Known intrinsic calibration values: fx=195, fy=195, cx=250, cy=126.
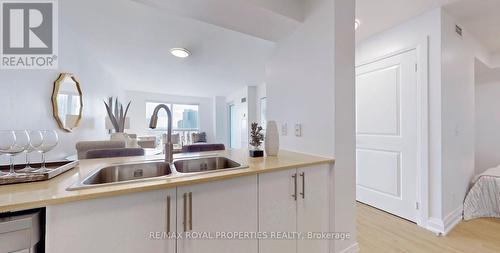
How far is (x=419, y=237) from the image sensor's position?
73.3 inches

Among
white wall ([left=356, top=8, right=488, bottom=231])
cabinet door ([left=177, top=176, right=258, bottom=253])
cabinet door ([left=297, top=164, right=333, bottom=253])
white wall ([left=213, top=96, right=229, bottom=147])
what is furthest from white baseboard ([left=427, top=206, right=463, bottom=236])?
white wall ([left=213, top=96, right=229, bottom=147])

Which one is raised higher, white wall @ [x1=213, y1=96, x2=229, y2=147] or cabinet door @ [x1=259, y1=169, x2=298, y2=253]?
white wall @ [x1=213, y1=96, x2=229, y2=147]

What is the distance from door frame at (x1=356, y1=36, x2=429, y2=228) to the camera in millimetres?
2031

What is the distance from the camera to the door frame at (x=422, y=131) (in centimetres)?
203

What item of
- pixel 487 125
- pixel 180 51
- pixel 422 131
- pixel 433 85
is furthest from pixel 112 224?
pixel 487 125

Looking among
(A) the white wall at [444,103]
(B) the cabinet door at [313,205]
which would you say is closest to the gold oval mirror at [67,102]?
(B) the cabinet door at [313,205]

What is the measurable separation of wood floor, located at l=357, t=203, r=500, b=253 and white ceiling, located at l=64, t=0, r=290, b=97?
217 centimetres

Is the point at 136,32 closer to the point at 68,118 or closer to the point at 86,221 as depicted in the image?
the point at 68,118

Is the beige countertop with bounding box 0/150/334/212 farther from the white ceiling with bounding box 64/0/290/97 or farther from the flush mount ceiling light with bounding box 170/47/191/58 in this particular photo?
the flush mount ceiling light with bounding box 170/47/191/58

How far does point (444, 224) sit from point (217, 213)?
7.73ft

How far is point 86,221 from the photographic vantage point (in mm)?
722

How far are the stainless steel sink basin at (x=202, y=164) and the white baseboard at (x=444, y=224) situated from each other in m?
2.16

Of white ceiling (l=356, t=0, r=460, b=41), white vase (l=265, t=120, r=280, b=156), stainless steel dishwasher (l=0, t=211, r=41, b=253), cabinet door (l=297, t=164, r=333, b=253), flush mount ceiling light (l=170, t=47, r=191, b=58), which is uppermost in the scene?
flush mount ceiling light (l=170, t=47, r=191, b=58)

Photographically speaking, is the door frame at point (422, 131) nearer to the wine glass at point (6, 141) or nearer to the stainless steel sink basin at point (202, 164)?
the stainless steel sink basin at point (202, 164)
